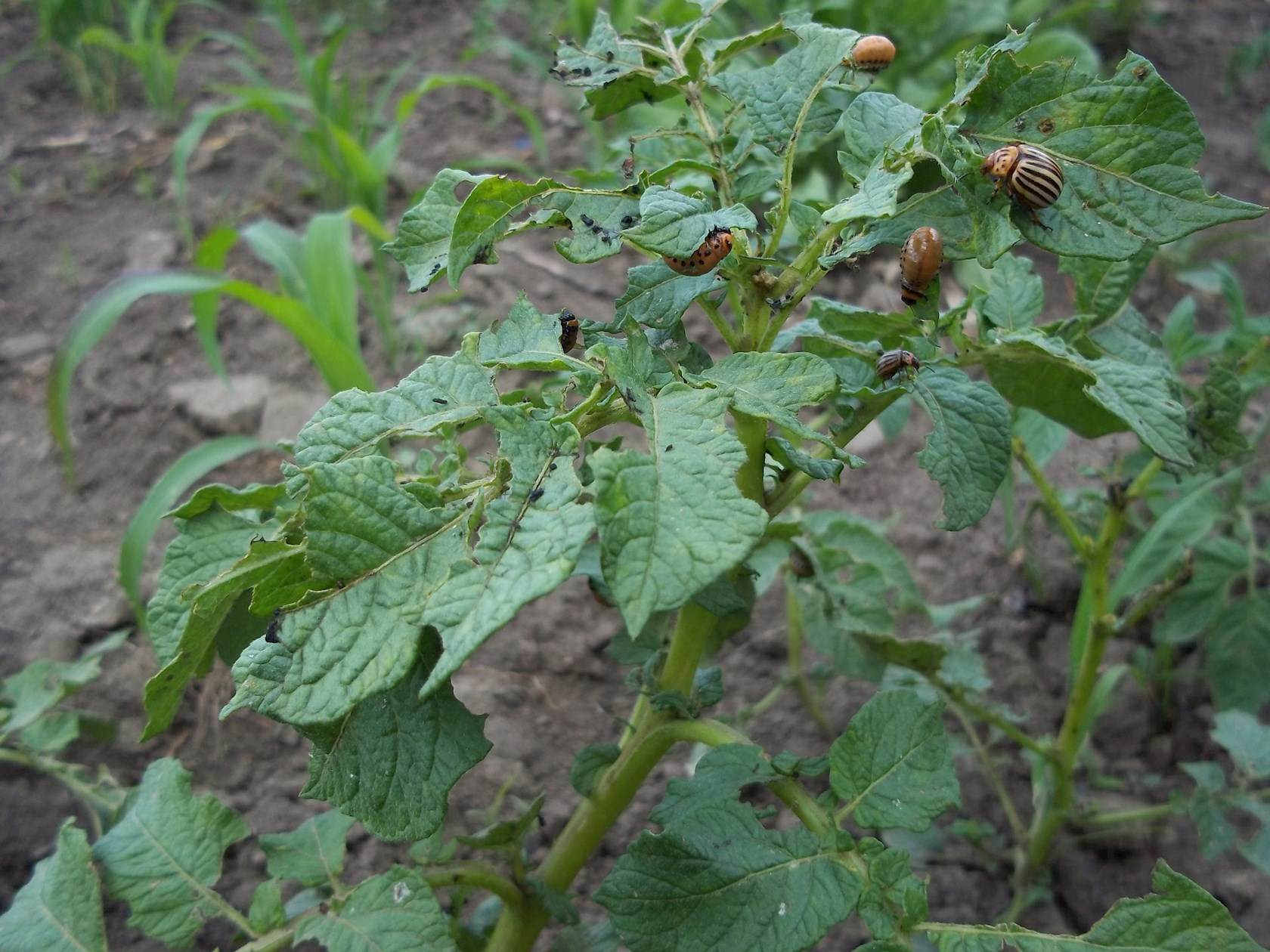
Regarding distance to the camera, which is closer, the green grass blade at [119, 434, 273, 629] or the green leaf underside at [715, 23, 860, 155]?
the green leaf underside at [715, 23, 860, 155]

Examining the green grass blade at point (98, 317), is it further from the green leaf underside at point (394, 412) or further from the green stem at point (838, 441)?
the green stem at point (838, 441)

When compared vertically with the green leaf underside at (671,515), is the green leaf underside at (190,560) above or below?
below

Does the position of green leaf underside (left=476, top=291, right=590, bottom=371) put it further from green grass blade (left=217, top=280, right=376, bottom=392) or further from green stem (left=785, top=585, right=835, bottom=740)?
green grass blade (left=217, top=280, right=376, bottom=392)

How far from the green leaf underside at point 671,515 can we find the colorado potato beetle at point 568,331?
266 mm

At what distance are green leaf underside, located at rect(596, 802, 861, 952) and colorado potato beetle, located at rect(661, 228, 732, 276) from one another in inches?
19.6

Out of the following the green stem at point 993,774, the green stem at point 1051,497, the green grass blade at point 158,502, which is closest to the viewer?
the green stem at point 1051,497

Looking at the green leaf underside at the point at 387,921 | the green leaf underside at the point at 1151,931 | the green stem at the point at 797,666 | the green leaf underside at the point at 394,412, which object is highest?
the green leaf underside at the point at 394,412

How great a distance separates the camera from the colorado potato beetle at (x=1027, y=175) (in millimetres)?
852

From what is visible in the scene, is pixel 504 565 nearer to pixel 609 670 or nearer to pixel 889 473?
pixel 609 670

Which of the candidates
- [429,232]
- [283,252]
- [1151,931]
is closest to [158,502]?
[283,252]

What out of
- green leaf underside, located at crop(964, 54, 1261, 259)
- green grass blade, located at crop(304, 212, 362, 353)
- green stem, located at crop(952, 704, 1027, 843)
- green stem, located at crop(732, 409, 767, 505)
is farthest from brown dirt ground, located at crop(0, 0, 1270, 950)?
green leaf underside, located at crop(964, 54, 1261, 259)

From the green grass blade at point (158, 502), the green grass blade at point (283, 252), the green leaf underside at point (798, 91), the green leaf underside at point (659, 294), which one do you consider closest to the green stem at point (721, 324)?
the green leaf underside at point (659, 294)

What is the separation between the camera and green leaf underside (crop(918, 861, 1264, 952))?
2.66 feet

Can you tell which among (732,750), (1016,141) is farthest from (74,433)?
(1016,141)
